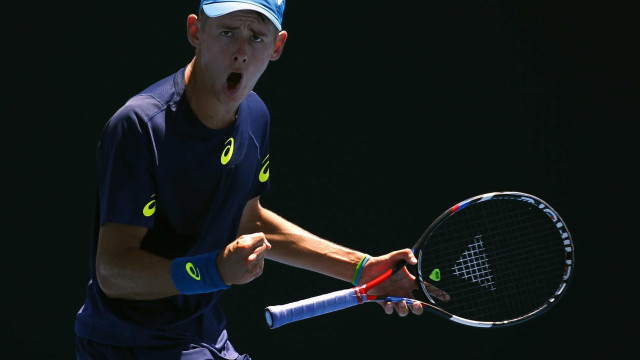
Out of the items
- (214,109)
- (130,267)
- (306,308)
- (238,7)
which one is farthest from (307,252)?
(238,7)

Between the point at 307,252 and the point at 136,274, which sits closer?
the point at 136,274

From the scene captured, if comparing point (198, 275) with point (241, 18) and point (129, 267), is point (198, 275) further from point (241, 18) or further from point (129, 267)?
point (241, 18)

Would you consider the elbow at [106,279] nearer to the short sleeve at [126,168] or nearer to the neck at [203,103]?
the short sleeve at [126,168]

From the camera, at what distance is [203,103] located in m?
2.22

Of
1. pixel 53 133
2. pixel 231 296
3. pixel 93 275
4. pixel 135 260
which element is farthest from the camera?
pixel 231 296

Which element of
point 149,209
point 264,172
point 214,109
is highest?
point 214,109

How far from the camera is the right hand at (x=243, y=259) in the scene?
192 centimetres

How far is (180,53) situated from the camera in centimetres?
364

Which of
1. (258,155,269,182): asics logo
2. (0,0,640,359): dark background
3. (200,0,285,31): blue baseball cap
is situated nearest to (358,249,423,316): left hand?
(258,155,269,182): asics logo

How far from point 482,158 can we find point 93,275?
2250 millimetres

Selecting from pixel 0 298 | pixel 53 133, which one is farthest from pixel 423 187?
pixel 0 298

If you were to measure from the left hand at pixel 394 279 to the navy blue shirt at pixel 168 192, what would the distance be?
17.0 inches

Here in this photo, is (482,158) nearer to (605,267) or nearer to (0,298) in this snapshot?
(605,267)

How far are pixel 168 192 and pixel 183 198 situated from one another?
0.17 feet
